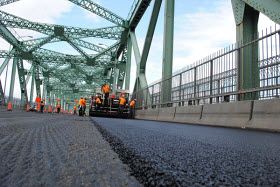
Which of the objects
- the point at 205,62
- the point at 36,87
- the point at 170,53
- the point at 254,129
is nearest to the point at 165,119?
the point at 205,62

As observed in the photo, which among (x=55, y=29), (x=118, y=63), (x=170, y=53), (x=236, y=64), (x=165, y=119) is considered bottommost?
(x=165, y=119)

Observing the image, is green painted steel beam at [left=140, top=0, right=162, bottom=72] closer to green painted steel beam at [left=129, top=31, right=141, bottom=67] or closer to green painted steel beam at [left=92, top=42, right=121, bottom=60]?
green painted steel beam at [left=129, top=31, right=141, bottom=67]

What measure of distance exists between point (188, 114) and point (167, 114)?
235cm

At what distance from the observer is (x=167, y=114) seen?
38.0 ft

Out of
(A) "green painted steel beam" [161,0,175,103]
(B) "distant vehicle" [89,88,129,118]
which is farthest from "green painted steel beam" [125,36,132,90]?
(A) "green painted steel beam" [161,0,175,103]

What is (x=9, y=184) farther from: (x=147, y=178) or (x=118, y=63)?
(x=118, y=63)

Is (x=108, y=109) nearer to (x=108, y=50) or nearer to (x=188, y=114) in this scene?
(x=188, y=114)

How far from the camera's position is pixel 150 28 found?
19141 millimetres

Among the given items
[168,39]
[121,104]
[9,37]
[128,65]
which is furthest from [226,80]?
[9,37]

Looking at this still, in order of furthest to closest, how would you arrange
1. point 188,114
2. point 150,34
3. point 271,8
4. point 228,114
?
point 150,34 < point 188,114 < point 228,114 < point 271,8

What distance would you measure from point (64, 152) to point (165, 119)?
1039cm

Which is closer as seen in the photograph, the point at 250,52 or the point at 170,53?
the point at 250,52

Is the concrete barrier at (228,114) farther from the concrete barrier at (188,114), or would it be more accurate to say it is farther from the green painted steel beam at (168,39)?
the green painted steel beam at (168,39)

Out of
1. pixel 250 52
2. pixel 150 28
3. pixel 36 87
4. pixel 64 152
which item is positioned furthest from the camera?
pixel 36 87
